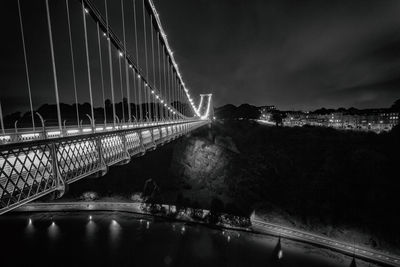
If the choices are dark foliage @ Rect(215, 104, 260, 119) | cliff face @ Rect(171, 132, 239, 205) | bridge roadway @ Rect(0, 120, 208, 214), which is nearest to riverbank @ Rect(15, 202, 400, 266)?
cliff face @ Rect(171, 132, 239, 205)

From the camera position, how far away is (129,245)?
74.3 ft

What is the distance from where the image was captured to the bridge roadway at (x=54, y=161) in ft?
17.0

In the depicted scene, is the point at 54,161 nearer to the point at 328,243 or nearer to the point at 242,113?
the point at 328,243

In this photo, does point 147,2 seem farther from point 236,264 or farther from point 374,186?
point 374,186

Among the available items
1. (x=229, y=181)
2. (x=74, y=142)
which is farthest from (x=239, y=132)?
(x=74, y=142)

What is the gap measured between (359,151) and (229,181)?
20898 millimetres

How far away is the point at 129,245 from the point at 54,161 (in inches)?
781

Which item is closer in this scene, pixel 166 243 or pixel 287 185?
pixel 166 243

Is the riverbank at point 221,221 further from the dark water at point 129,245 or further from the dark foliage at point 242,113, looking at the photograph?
the dark foliage at point 242,113

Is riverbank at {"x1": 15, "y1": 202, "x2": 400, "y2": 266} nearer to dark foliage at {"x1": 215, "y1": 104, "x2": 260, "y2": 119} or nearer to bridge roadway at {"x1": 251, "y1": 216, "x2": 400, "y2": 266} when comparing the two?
bridge roadway at {"x1": 251, "y1": 216, "x2": 400, "y2": 266}

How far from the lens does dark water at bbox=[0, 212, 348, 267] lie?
2011 centimetres

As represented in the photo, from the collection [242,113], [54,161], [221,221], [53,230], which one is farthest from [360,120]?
[54,161]

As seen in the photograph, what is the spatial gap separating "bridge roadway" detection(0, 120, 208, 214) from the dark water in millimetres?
12611

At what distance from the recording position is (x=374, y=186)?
28.9 metres
